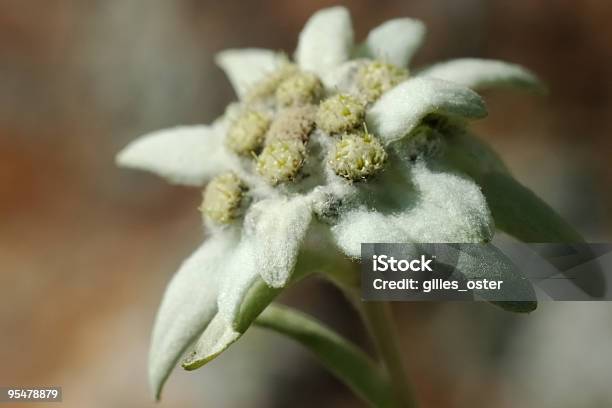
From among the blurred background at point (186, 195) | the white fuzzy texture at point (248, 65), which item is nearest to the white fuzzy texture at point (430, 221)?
the white fuzzy texture at point (248, 65)

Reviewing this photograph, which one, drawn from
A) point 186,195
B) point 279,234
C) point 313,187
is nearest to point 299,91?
point 313,187

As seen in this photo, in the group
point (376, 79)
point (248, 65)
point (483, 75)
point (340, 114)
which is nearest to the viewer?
point (340, 114)

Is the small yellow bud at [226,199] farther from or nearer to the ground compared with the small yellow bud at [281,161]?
nearer to the ground

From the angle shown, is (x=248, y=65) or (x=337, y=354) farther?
(x=248, y=65)

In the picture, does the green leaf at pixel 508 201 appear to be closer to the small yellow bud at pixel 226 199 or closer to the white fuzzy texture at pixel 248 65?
the small yellow bud at pixel 226 199

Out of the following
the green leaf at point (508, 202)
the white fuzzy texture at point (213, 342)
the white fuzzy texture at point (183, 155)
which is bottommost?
the white fuzzy texture at point (213, 342)

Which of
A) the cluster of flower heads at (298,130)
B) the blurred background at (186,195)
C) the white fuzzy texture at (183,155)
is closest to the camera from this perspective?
the cluster of flower heads at (298,130)

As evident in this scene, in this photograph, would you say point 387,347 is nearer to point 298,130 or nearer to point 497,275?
point 497,275
